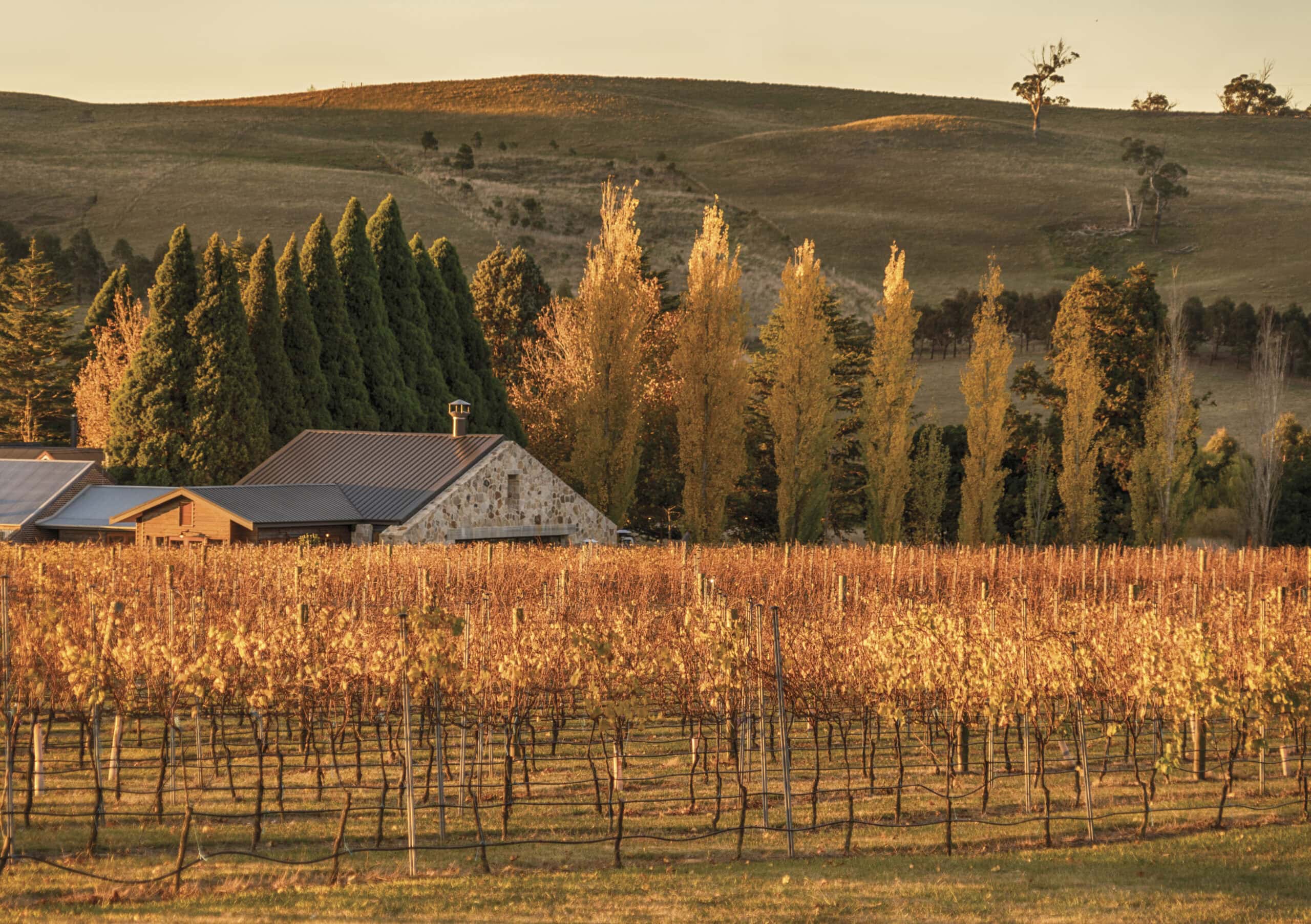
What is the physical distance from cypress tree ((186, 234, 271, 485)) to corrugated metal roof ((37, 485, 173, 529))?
8.30 ft

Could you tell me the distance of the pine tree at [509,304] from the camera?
52.6m

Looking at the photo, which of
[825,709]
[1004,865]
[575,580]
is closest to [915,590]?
[575,580]

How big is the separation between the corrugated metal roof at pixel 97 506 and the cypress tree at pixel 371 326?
29.6 ft

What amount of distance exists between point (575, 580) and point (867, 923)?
1567 centimetres

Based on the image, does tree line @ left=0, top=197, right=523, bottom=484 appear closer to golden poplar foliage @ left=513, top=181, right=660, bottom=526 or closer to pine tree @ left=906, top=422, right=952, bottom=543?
golden poplar foliage @ left=513, top=181, right=660, bottom=526

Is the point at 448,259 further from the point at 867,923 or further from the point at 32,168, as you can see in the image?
the point at 32,168

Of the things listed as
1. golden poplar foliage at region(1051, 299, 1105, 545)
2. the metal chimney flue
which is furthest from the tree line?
golden poplar foliage at region(1051, 299, 1105, 545)

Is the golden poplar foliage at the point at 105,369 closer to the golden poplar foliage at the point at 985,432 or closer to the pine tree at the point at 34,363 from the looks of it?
the pine tree at the point at 34,363

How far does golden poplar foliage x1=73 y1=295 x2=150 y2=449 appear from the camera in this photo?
144ft

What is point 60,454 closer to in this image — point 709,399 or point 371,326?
point 371,326

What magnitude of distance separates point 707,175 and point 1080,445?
73.3 m

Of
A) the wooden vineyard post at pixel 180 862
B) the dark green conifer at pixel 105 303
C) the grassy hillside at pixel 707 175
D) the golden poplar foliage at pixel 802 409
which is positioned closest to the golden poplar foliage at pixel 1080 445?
the golden poplar foliage at pixel 802 409

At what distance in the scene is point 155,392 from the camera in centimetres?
3731

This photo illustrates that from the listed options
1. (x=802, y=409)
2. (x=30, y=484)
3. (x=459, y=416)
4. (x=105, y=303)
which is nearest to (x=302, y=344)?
(x=459, y=416)
